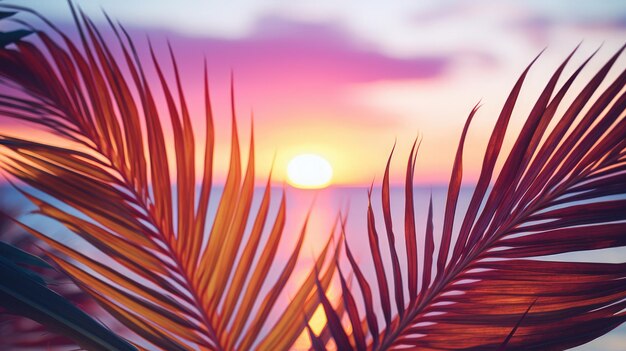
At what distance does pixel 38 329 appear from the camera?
72cm

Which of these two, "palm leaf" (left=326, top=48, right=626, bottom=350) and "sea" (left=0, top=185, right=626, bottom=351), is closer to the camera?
"palm leaf" (left=326, top=48, right=626, bottom=350)

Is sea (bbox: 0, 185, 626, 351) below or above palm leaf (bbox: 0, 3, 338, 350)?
above

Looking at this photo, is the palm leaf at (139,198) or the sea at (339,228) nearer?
the palm leaf at (139,198)

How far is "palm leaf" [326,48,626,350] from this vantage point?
454 mm

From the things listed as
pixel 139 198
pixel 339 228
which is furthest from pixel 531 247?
pixel 339 228

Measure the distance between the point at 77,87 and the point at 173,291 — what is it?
0.21 meters

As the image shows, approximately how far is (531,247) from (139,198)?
332mm

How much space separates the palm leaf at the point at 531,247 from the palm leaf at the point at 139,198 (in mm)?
89

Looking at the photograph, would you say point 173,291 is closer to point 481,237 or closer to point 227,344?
point 227,344

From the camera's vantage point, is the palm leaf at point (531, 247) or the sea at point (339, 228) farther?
the sea at point (339, 228)

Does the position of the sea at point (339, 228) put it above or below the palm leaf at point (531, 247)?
above

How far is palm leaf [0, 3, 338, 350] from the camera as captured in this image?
1.77 ft

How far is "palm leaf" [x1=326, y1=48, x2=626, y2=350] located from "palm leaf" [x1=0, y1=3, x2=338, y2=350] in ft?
0.29

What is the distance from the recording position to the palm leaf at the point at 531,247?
454 mm
